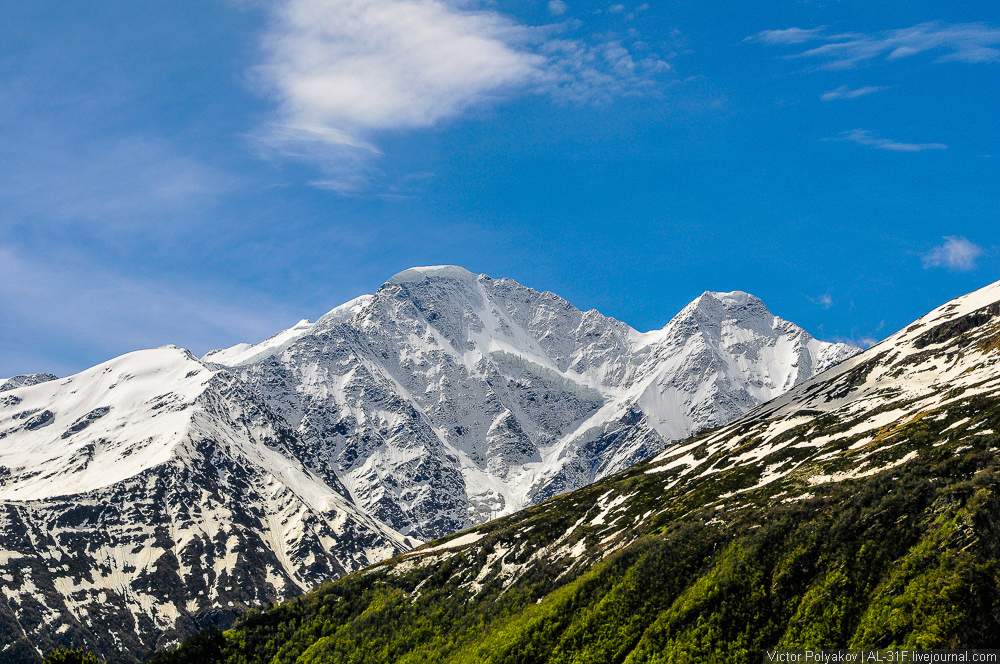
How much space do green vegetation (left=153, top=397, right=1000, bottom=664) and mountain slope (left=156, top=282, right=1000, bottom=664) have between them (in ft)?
0.87

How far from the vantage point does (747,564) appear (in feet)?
365

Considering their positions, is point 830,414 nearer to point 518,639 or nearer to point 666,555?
point 666,555

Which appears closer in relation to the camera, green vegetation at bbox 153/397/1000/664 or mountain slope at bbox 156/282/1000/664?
green vegetation at bbox 153/397/1000/664

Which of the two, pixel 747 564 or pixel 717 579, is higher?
pixel 747 564

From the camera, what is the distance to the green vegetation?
92812 mm

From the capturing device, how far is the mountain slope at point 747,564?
93.8 metres

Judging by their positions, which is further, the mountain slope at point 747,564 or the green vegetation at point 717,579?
the mountain slope at point 747,564

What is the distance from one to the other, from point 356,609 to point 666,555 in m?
81.6

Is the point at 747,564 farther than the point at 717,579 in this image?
No

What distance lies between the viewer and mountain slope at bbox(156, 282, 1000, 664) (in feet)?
308

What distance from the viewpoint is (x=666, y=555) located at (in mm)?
125125

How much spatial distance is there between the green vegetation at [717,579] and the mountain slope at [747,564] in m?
0.26

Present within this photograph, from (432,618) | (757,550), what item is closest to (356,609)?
(432,618)

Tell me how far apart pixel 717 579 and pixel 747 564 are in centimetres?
443
